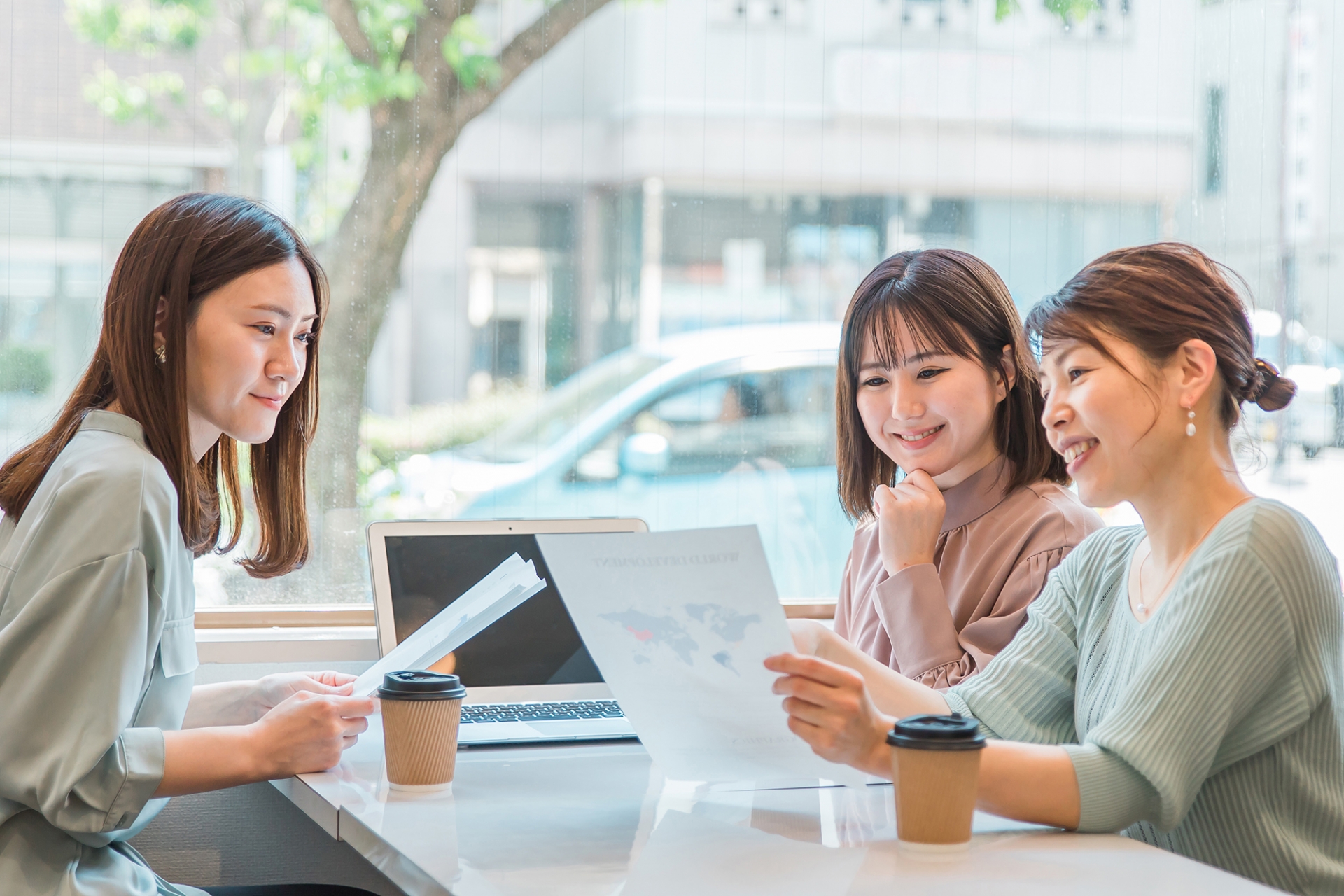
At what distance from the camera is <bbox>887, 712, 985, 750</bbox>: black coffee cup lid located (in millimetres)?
1012

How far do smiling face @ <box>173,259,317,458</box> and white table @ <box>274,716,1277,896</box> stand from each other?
0.41 m

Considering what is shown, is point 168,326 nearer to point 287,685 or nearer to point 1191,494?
point 287,685

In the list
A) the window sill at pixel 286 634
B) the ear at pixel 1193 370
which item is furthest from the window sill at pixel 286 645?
the ear at pixel 1193 370

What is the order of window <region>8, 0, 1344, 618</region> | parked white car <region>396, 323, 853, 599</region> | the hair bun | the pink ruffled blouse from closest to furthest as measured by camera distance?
the hair bun < the pink ruffled blouse < window <region>8, 0, 1344, 618</region> < parked white car <region>396, 323, 853, 599</region>

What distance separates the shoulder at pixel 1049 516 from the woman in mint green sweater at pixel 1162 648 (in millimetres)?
228

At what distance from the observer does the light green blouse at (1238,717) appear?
43.0 inches

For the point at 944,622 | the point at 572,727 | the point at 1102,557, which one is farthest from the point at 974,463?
the point at 572,727

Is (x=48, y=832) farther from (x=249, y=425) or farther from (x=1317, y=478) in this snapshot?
(x=1317, y=478)

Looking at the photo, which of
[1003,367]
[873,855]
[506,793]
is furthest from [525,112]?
[873,855]

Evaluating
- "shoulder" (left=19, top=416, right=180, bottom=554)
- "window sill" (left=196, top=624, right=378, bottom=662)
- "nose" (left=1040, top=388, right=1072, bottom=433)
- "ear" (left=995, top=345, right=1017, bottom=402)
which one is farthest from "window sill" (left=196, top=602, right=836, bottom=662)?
"nose" (left=1040, top=388, right=1072, bottom=433)

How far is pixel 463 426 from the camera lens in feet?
→ 7.20

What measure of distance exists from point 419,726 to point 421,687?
4 centimetres

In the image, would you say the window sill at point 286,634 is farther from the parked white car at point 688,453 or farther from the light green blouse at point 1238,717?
the light green blouse at point 1238,717

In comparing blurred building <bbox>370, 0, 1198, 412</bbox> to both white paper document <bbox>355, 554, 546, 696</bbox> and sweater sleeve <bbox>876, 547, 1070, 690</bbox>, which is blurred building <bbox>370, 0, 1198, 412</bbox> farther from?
white paper document <bbox>355, 554, 546, 696</bbox>
